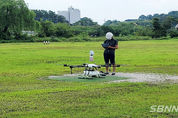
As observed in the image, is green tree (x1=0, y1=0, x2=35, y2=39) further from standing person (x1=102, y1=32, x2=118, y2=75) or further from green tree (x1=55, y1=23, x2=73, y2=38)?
standing person (x1=102, y1=32, x2=118, y2=75)

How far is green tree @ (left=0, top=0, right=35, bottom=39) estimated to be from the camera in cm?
8050

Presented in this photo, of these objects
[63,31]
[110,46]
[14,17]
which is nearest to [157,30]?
[63,31]

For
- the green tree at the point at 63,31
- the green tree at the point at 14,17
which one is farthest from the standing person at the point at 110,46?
the green tree at the point at 63,31

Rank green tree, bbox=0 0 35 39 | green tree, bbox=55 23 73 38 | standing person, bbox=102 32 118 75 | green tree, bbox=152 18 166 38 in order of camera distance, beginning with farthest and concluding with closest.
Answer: green tree, bbox=55 23 73 38
green tree, bbox=152 18 166 38
green tree, bbox=0 0 35 39
standing person, bbox=102 32 118 75

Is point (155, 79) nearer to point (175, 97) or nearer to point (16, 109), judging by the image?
point (175, 97)

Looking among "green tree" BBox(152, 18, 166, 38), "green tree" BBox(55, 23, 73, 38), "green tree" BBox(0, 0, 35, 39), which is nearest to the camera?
"green tree" BBox(0, 0, 35, 39)

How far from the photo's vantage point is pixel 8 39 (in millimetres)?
83562

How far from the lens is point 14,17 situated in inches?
3169

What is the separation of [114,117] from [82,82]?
5.91 meters

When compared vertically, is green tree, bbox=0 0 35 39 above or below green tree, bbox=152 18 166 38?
above

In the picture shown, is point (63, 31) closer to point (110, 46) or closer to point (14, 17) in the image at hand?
point (14, 17)

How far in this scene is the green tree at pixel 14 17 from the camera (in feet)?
264

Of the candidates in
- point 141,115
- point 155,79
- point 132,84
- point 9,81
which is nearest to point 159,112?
point 141,115

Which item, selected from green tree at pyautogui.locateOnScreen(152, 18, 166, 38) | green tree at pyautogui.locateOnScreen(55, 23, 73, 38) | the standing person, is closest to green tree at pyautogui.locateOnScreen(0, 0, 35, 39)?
green tree at pyautogui.locateOnScreen(55, 23, 73, 38)
